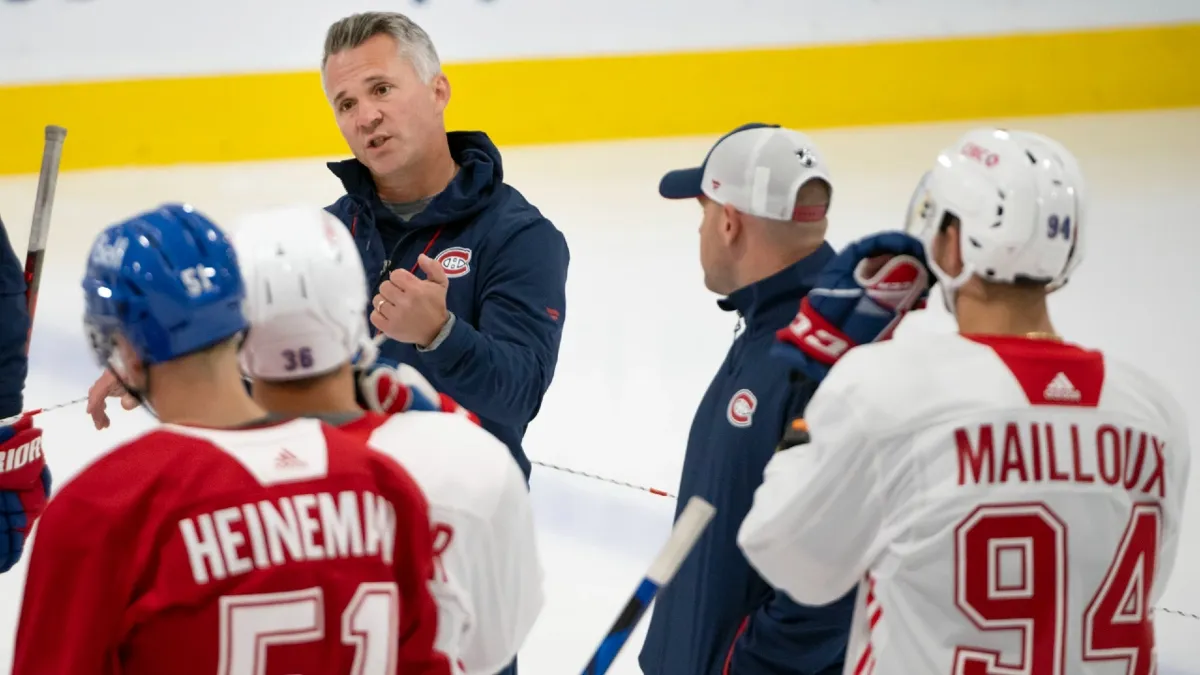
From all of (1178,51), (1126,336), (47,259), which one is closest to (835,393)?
(1126,336)

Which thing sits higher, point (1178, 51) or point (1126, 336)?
point (1178, 51)

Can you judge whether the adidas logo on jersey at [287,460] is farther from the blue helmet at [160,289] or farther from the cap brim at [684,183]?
the cap brim at [684,183]

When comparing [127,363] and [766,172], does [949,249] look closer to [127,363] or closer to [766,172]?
[766,172]

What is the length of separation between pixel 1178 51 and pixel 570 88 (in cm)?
293

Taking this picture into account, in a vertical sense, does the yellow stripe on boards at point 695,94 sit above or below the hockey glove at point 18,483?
above

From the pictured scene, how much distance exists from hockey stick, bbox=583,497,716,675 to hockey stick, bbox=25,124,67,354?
4.11 ft

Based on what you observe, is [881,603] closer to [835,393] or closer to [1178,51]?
[835,393]

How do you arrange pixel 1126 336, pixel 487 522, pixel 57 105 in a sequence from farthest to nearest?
pixel 57 105 → pixel 1126 336 → pixel 487 522

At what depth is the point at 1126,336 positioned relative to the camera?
179 inches

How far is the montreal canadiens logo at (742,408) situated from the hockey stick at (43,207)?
1180mm

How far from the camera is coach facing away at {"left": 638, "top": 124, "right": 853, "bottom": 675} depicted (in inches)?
70.6

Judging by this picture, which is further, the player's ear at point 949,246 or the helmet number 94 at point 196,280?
the player's ear at point 949,246

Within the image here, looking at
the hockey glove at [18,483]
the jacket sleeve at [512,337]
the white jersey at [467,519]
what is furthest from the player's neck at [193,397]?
the hockey glove at [18,483]

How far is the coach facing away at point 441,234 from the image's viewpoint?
2.10 m
